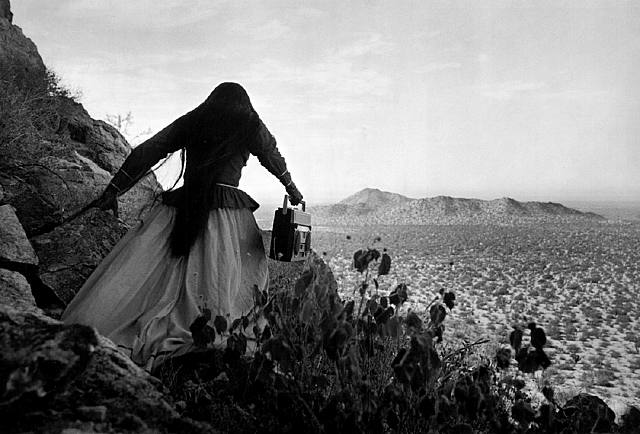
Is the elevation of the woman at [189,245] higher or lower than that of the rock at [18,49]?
lower

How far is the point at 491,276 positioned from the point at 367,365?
17491 millimetres

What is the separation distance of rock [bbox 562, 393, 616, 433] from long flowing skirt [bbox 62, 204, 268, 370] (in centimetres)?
180

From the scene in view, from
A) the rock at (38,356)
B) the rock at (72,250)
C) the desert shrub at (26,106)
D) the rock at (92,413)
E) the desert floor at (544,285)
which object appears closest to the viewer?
the rock at (38,356)

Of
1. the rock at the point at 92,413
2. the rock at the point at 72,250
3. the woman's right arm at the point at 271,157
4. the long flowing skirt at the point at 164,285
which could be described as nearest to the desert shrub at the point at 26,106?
the rock at the point at 72,250

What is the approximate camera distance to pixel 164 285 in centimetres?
322

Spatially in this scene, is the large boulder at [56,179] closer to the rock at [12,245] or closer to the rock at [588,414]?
the rock at [12,245]

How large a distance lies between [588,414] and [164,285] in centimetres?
234

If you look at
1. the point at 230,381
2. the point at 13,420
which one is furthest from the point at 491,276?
the point at 13,420

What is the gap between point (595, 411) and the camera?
213 centimetres

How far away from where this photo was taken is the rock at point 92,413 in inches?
58.9

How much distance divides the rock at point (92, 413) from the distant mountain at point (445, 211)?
1679 inches

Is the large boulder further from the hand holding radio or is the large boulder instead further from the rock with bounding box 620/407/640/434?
the rock with bounding box 620/407/640/434

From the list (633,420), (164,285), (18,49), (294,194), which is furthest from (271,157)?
(18,49)

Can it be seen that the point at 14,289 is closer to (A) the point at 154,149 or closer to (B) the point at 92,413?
(A) the point at 154,149
